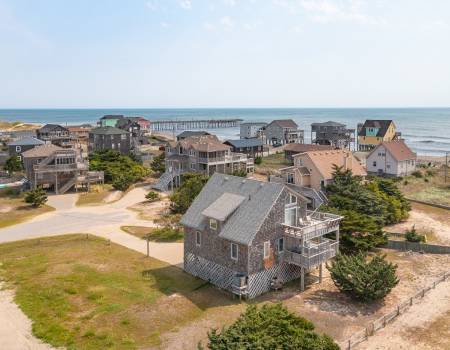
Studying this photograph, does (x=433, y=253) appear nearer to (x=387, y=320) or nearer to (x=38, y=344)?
(x=387, y=320)

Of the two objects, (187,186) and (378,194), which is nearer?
(378,194)

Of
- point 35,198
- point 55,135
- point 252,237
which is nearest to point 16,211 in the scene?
point 35,198

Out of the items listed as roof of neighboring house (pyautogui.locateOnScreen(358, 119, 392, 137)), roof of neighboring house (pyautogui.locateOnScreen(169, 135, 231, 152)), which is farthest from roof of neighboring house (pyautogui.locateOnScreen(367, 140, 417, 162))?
roof of neighboring house (pyautogui.locateOnScreen(169, 135, 231, 152))

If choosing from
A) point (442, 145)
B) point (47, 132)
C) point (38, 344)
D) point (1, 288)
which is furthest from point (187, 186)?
point (442, 145)

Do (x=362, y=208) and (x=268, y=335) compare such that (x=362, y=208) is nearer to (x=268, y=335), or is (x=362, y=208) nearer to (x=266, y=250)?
(x=266, y=250)

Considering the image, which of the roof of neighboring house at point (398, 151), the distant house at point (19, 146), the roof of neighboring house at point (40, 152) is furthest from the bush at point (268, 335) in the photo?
the distant house at point (19, 146)

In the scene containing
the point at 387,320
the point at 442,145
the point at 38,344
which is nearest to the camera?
the point at 38,344

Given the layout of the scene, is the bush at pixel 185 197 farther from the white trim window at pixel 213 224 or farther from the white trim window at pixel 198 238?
the white trim window at pixel 213 224
